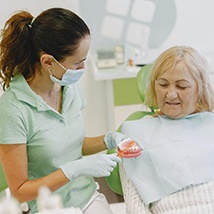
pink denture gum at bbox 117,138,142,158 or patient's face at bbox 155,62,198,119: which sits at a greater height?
patient's face at bbox 155,62,198,119

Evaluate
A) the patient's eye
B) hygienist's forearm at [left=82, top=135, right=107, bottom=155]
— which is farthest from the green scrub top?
the patient's eye

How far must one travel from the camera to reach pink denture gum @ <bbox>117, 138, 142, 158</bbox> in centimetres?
137

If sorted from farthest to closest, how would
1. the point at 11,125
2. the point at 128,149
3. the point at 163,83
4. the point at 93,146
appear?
1. the point at 93,146
2. the point at 163,83
3. the point at 128,149
4. the point at 11,125

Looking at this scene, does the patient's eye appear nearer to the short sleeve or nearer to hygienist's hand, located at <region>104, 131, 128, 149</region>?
hygienist's hand, located at <region>104, 131, 128, 149</region>

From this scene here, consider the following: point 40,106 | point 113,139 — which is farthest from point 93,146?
point 40,106

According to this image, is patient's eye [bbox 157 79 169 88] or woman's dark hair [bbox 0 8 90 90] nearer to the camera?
woman's dark hair [bbox 0 8 90 90]

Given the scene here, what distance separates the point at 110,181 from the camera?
5.24 ft

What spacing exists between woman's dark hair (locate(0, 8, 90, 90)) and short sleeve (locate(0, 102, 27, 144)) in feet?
0.48

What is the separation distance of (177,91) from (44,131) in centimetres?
52

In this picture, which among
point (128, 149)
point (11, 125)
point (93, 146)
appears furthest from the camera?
point (93, 146)

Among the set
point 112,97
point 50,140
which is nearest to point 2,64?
point 50,140

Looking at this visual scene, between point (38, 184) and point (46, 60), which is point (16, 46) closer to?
point (46, 60)

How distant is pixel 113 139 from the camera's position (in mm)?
1523

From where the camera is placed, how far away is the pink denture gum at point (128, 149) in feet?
4.50
